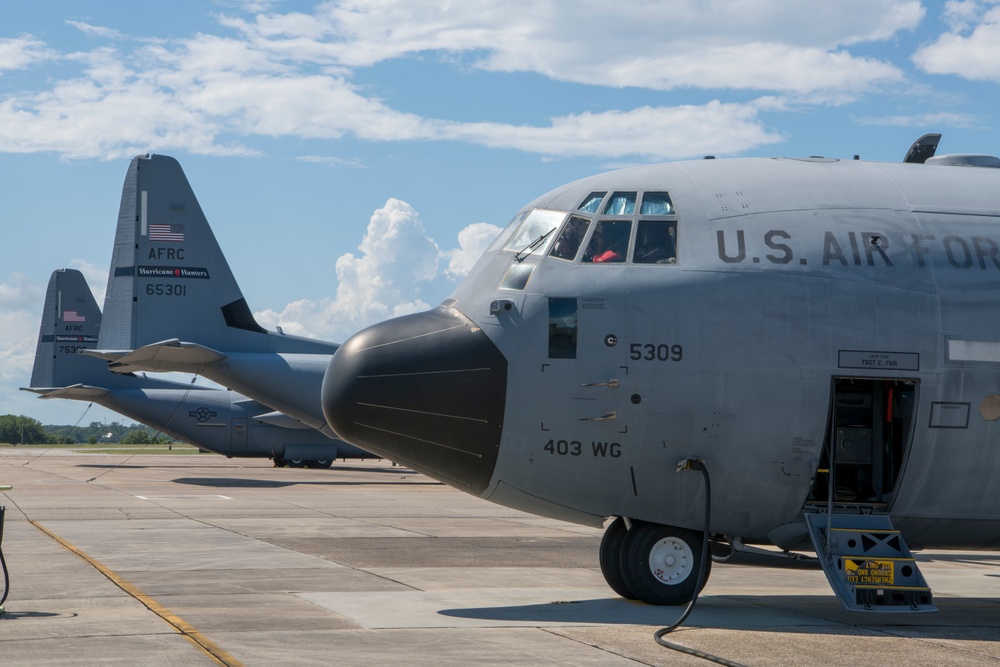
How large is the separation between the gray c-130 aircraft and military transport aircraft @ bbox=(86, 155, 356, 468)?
2460 cm

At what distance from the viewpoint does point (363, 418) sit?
11.5 meters

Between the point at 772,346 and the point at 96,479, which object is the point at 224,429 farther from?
the point at 772,346

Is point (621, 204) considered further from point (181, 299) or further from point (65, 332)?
point (65, 332)

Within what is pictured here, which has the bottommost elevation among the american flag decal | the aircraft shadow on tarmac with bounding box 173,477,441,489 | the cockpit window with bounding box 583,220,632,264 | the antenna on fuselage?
the aircraft shadow on tarmac with bounding box 173,477,441,489

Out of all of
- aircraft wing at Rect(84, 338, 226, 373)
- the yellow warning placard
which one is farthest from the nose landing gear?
aircraft wing at Rect(84, 338, 226, 373)

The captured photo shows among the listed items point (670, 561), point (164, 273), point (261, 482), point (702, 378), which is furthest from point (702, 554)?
point (261, 482)

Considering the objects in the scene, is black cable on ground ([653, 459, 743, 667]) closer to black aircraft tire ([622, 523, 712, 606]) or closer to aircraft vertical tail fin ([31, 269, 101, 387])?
black aircraft tire ([622, 523, 712, 606])

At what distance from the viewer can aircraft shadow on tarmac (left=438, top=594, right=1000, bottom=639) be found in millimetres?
11062

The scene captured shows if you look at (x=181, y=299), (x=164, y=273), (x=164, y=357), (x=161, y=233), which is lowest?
(x=164, y=357)

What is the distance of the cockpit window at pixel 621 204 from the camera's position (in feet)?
39.2

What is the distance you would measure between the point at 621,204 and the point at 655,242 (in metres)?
0.57

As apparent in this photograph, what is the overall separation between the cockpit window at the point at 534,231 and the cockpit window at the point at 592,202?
0.24 m

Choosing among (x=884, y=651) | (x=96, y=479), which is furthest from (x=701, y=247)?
(x=96, y=479)

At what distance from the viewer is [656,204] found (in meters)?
12.0
